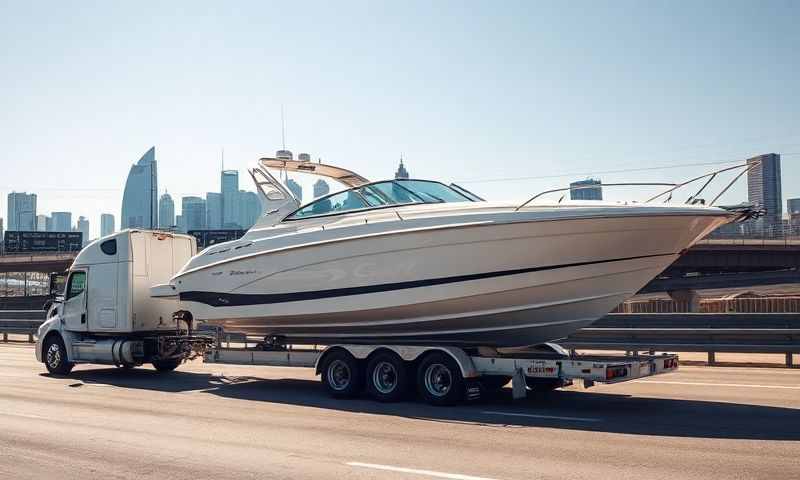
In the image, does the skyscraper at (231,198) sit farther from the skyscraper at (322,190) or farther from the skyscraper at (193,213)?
the skyscraper at (322,190)

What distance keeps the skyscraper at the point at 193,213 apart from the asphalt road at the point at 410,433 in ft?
497

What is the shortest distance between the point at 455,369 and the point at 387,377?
1.38m

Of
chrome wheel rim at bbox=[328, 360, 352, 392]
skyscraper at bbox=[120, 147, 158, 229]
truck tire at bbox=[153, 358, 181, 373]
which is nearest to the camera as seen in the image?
chrome wheel rim at bbox=[328, 360, 352, 392]

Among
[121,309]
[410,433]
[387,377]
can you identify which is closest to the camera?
[410,433]

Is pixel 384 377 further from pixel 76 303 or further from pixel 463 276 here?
pixel 76 303

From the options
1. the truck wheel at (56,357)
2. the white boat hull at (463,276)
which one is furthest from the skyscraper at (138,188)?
the white boat hull at (463,276)

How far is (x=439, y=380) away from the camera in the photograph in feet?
36.1

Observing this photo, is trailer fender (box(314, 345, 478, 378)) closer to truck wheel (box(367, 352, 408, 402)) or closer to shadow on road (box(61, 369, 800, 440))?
truck wheel (box(367, 352, 408, 402))

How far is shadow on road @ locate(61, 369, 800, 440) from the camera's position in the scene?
8469mm

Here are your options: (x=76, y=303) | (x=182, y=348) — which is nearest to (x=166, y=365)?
(x=182, y=348)

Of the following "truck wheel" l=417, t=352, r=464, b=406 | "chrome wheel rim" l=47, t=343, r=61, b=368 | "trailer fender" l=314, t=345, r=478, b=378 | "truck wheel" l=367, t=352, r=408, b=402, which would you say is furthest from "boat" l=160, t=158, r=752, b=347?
"chrome wheel rim" l=47, t=343, r=61, b=368

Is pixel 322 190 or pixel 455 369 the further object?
pixel 322 190

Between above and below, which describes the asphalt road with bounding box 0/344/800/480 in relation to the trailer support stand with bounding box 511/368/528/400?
below

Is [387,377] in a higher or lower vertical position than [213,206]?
lower
